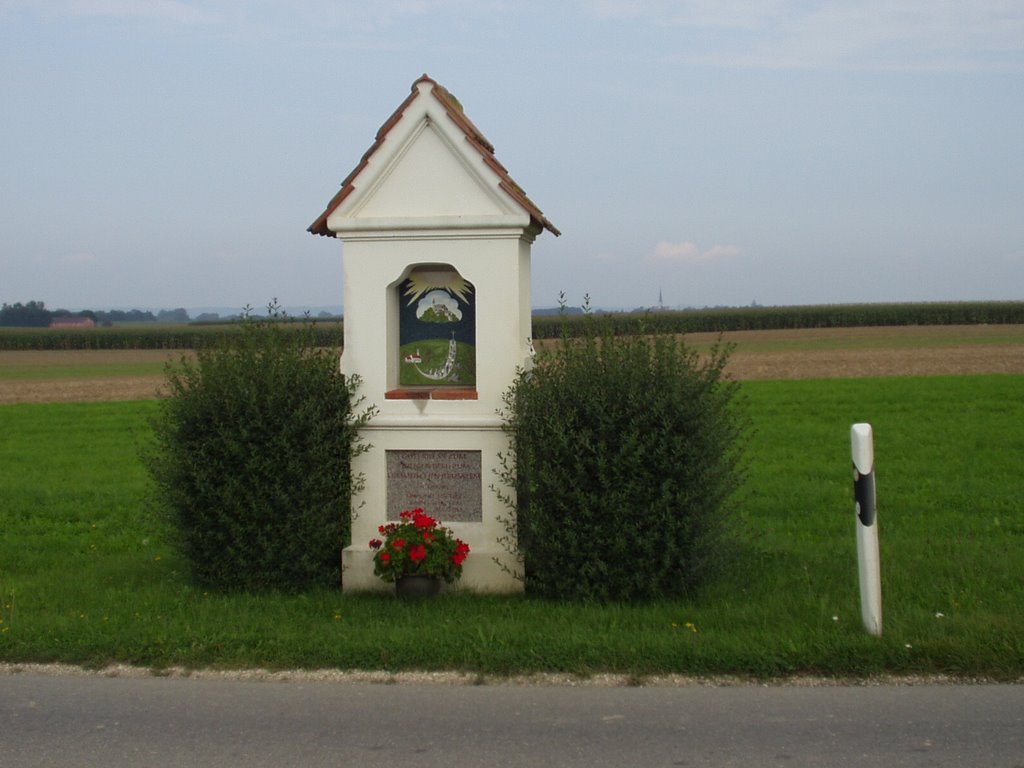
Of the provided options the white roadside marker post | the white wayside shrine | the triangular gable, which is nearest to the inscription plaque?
the white wayside shrine

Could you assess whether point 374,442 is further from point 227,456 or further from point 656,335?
point 656,335

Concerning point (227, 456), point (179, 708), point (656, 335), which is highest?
point (656, 335)

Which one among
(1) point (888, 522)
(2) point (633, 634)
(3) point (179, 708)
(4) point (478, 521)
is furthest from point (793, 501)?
(3) point (179, 708)

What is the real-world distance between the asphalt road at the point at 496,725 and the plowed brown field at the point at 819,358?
21.7 metres

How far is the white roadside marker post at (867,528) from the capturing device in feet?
20.0

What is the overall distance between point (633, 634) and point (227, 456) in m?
3.05

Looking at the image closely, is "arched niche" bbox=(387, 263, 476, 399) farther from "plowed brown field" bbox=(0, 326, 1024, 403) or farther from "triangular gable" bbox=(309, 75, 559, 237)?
"plowed brown field" bbox=(0, 326, 1024, 403)

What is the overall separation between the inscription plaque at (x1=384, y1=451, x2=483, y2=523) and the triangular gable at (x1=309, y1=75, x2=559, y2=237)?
1683mm

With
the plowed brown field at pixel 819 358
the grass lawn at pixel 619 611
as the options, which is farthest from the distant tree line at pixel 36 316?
the grass lawn at pixel 619 611

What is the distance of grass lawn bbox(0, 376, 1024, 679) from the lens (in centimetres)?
597

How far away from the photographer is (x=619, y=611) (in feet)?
22.4

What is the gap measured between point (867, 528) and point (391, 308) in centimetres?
361

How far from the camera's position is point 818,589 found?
736 centimetres

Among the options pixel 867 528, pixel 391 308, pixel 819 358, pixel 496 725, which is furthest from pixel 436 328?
pixel 819 358
